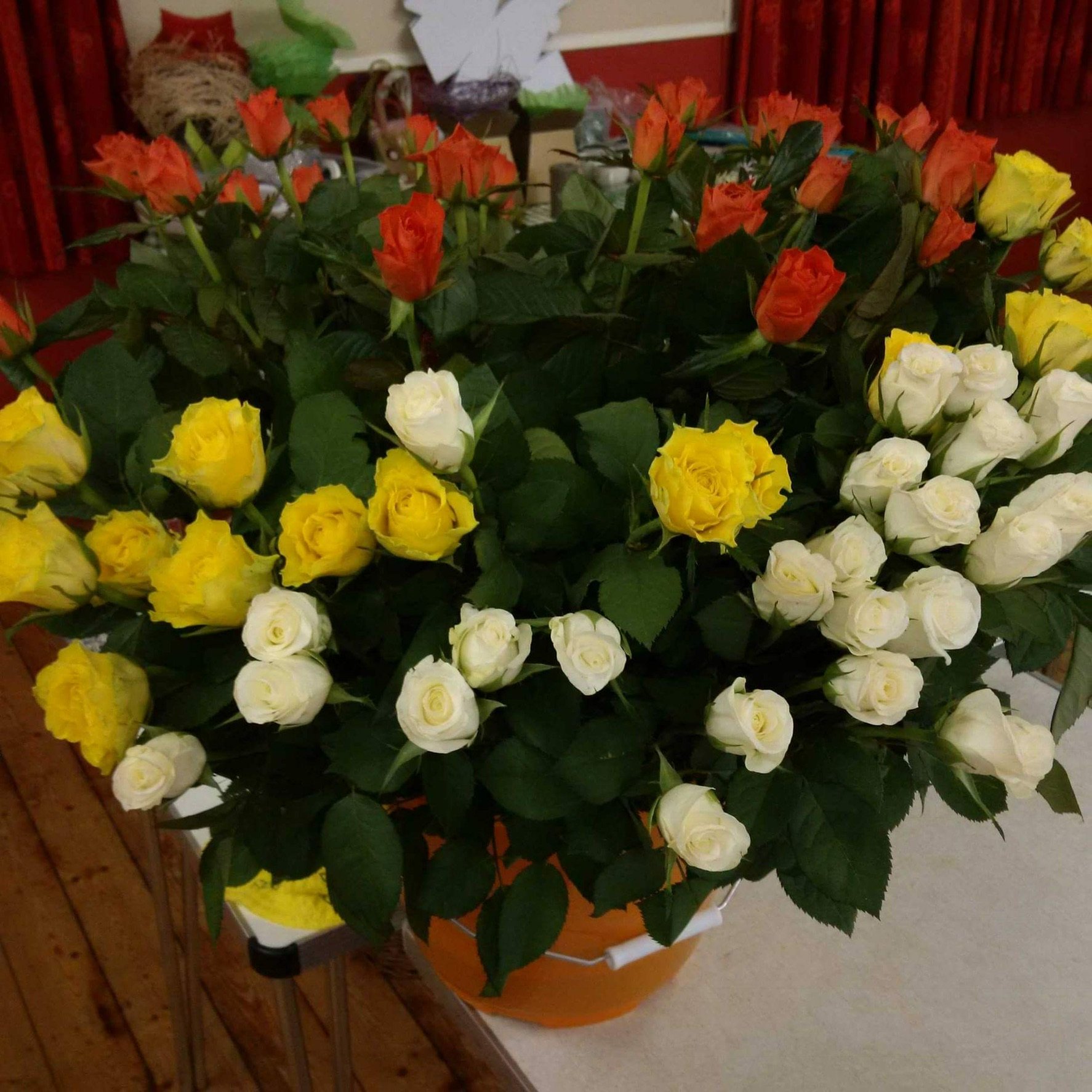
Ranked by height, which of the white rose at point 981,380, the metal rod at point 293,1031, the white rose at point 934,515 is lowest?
the metal rod at point 293,1031

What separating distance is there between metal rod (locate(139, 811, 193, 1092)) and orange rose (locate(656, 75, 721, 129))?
1.09 meters

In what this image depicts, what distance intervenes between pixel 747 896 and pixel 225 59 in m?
2.38

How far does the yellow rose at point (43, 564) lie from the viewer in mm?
490

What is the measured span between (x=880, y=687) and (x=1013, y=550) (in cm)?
10

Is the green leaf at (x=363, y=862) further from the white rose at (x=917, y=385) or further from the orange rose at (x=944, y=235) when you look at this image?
the orange rose at (x=944, y=235)

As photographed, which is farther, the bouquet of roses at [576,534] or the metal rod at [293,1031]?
the metal rod at [293,1031]

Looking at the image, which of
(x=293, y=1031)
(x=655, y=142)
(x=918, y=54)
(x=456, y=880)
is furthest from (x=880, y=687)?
(x=918, y=54)

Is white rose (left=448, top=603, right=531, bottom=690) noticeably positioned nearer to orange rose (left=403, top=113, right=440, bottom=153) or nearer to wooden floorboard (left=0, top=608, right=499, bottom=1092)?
orange rose (left=403, top=113, right=440, bottom=153)

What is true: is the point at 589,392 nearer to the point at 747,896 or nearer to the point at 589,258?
the point at 589,258

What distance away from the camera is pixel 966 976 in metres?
0.80

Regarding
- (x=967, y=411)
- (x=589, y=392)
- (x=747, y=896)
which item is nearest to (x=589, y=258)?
(x=589, y=392)

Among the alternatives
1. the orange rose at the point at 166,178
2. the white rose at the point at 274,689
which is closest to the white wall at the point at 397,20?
the orange rose at the point at 166,178

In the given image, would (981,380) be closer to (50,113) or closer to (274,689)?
(274,689)

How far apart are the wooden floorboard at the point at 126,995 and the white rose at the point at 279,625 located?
126cm
